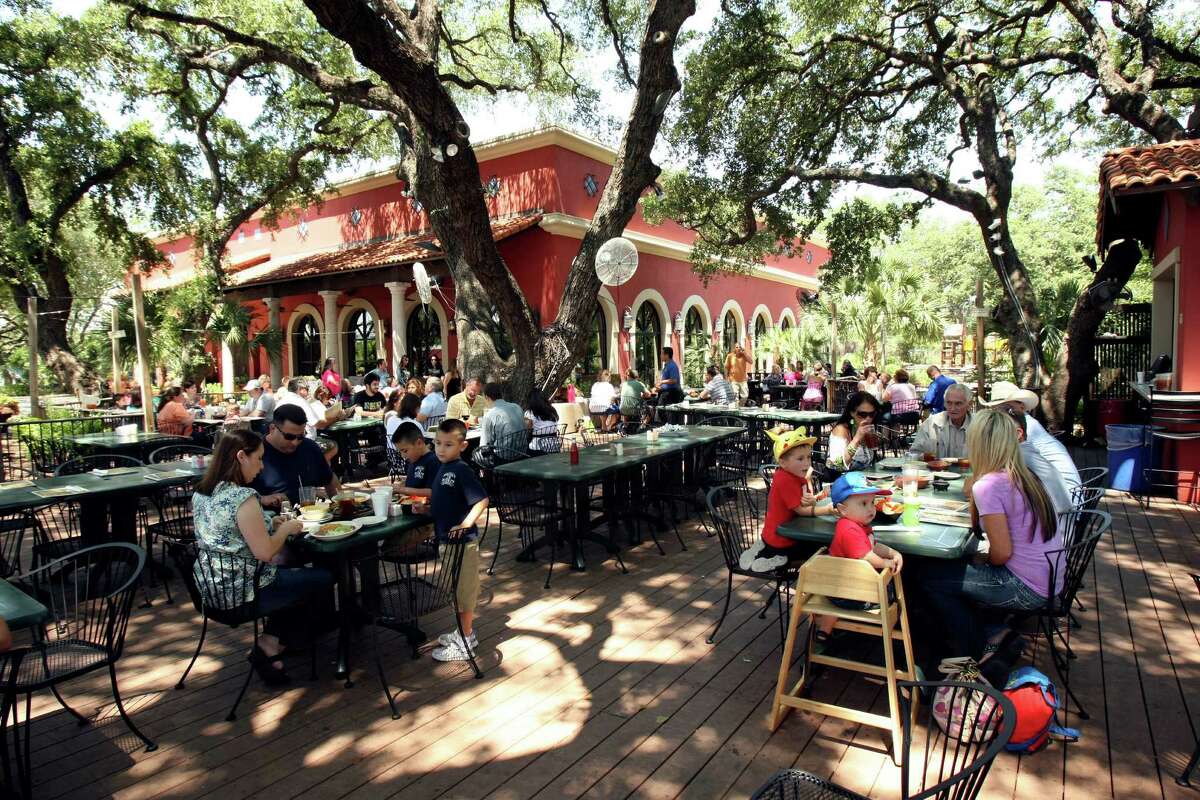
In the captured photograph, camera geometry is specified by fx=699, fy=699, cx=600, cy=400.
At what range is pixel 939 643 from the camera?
366 centimetres

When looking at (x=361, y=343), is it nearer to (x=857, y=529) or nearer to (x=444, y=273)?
(x=444, y=273)

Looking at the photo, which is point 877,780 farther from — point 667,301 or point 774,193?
point 667,301

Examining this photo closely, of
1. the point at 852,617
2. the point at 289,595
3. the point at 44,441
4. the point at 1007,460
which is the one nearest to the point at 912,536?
the point at 1007,460

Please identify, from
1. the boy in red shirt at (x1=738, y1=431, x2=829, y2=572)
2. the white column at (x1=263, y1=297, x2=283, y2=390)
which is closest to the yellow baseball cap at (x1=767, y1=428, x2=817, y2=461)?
the boy in red shirt at (x1=738, y1=431, x2=829, y2=572)

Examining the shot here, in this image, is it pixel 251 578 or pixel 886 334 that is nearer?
pixel 251 578

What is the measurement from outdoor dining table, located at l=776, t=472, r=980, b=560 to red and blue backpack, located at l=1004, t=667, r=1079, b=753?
56cm

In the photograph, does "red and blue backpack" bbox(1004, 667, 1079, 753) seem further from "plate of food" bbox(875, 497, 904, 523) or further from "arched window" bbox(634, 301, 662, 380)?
"arched window" bbox(634, 301, 662, 380)

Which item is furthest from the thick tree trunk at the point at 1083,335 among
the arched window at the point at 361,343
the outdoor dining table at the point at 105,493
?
the arched window at the point at 361,343

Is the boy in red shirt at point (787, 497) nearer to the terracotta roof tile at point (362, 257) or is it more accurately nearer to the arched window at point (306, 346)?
the terracotta roof tile at point (362, 257)

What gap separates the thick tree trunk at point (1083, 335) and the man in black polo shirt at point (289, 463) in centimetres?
960

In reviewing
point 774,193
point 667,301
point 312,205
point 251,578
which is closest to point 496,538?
point 251,578

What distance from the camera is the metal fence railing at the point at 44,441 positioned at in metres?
7.71

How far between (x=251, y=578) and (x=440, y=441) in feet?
3.85

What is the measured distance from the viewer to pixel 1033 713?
2814mm
